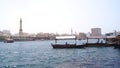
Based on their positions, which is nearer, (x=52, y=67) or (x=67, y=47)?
(x=52, y=67)

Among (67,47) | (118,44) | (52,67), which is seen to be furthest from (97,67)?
(67,47)

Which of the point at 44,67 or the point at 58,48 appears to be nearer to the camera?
the point at 44,67

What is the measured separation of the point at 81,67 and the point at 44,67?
21.0 ft

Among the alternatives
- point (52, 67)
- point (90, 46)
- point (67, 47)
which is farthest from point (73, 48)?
point (52, 67)

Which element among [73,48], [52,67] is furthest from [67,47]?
[52,67]

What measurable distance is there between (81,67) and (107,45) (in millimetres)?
57366

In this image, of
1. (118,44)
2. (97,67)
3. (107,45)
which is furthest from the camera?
(107,45)

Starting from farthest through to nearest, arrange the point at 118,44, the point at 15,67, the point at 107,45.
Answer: the point at 107,45
the point at 118,44
the point at 15,67

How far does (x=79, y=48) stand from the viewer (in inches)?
3346

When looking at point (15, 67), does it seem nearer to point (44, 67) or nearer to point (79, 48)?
point (44, 67)

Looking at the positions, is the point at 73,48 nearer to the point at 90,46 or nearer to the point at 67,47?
the point at 67,47

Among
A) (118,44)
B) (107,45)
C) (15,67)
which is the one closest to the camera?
(15,67)

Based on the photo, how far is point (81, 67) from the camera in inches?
1404

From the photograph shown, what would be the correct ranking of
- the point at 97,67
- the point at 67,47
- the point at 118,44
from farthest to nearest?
the point at 67,47
the point at 118,44
the point at 97,67
